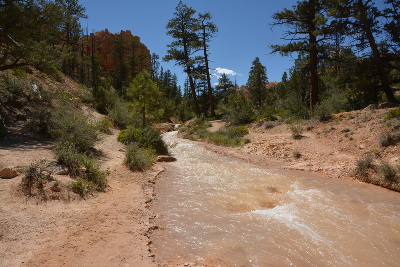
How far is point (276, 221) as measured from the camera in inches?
202

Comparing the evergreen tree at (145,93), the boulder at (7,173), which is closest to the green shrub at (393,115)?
the evergreen tree at (145,93)

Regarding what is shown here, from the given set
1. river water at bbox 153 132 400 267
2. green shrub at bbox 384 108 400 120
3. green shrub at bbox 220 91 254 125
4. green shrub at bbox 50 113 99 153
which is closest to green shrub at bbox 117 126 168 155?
green shrub at bbox 50 113 99 153

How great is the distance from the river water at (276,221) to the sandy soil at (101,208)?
505mm

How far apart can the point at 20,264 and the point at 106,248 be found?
113cm

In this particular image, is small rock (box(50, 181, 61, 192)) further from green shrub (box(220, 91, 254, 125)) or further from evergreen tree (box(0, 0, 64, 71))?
green shrub (box(220, 91, 254, 125))

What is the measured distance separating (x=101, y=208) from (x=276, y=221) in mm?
3865

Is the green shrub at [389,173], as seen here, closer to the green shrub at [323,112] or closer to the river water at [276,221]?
the river water at [276,221]

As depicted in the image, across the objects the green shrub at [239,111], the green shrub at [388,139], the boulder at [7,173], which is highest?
the green shrub at [239,111]

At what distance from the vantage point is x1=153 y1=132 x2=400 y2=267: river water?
393 cm

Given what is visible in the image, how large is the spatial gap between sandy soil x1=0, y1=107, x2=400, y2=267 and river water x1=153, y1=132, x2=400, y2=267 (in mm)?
505

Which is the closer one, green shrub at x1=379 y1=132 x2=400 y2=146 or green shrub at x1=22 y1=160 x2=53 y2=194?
green shrub at x1=22 y1=160 x2=53 y2=194

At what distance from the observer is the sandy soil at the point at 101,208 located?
371 centimetres

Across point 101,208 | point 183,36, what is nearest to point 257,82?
point 183,36

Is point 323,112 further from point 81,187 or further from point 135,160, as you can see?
point 81,187
